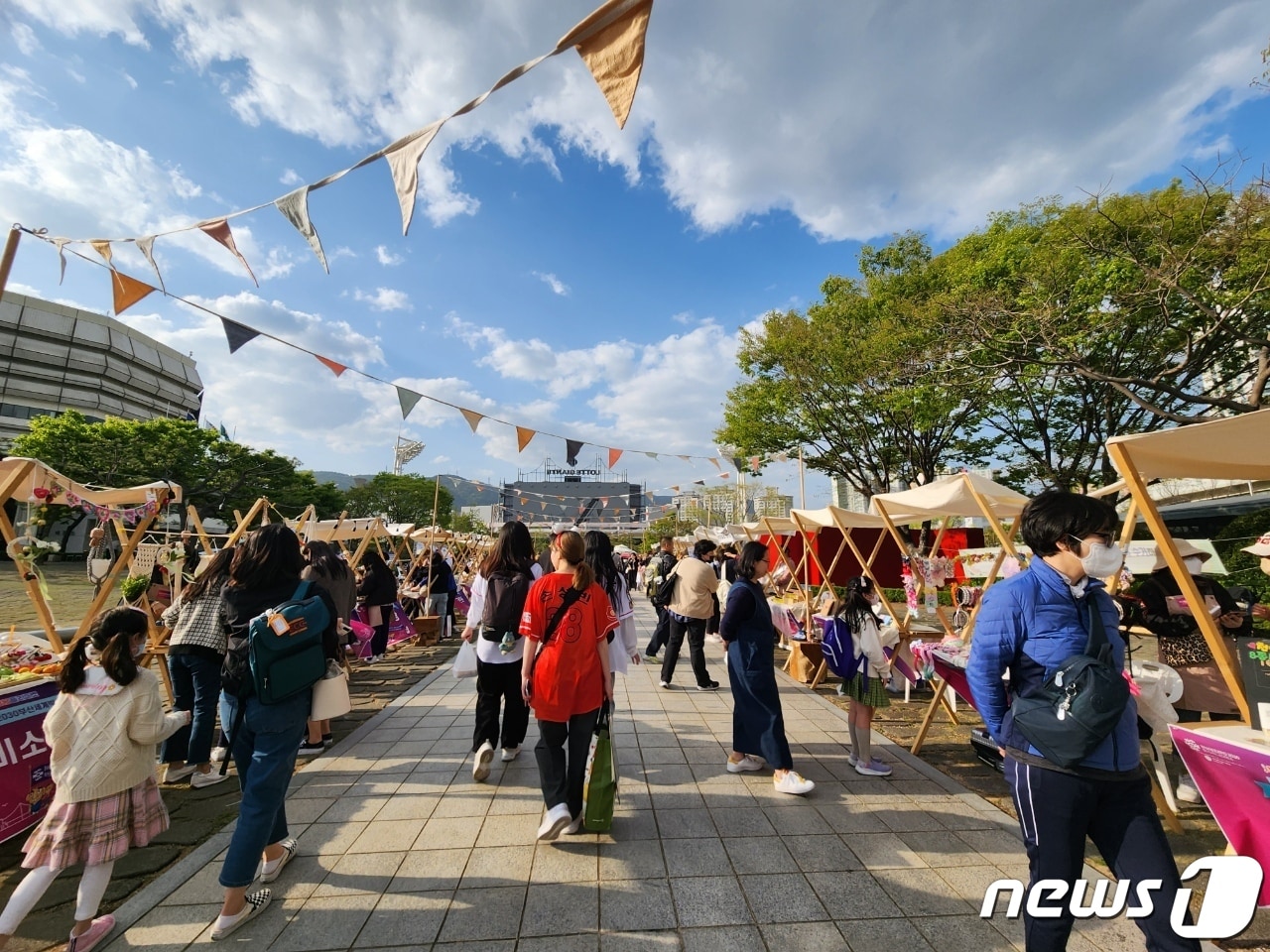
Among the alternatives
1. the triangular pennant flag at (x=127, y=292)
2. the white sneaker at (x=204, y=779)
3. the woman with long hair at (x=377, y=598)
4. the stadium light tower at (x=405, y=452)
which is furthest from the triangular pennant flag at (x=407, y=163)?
the stadium light tower at (x=405, y=452)

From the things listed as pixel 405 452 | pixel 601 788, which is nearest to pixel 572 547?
pixel 601 788

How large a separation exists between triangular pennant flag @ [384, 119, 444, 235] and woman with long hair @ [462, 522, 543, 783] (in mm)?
2400

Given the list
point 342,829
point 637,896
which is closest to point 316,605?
point 342,829

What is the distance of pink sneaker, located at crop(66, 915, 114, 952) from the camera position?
229 cm

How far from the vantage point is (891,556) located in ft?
50.5

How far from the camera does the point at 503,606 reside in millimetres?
3920

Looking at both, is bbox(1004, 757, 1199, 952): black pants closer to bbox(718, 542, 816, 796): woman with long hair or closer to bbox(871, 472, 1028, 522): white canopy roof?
bbox(718, 542, 816, 796): woman with long hair

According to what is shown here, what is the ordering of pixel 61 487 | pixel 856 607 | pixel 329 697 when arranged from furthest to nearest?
1. pixel 61 487
2. pixel 856 607
3. pixel 329 697

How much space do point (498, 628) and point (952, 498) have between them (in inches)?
168

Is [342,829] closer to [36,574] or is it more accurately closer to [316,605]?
[316,605]

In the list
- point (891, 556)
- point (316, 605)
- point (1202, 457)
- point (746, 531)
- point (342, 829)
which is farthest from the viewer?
point (891, 556)

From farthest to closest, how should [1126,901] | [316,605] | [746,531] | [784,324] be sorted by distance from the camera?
1. [784,324]
2. [746,531]
3. [316,605]
4. [1126,901]

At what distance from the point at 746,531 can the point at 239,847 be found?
9.76 m

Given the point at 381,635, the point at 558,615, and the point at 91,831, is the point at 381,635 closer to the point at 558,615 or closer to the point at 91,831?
the point at 91,831
